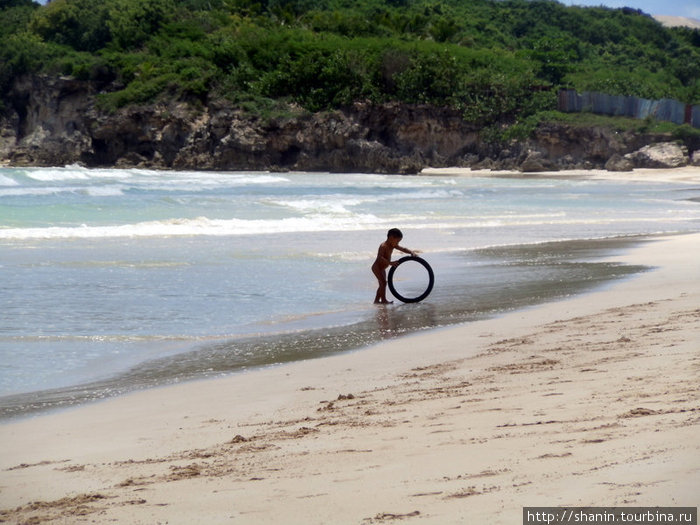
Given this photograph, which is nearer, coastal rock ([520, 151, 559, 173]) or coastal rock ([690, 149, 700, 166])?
coastal rock ([520, 151, 559, 173])

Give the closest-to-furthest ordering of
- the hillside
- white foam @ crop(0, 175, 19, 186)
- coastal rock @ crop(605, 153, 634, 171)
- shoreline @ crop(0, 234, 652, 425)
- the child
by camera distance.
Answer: shoreline @ crop(0, 234, 652, 425), the child, white foam @ crop(0, 175, 19, 186), coastal rock @ crop(605, 153, 634, 171), the hillside

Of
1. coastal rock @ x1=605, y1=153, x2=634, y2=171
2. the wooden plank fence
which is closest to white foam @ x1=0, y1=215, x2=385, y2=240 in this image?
coastal rock @ x1=605, y1=153, x2=634, y2=171

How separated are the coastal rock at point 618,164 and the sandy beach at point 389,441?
1855 inches

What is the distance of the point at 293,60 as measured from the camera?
5881 centimetres

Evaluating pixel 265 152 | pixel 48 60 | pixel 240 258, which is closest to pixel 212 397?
pixel 240 258

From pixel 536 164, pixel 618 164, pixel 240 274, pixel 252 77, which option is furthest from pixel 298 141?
pixel 240 274

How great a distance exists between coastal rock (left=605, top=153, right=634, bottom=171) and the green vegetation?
18.9ft

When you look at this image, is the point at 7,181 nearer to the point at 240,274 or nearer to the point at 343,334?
the point at 240,274

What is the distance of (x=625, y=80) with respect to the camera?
61.6m

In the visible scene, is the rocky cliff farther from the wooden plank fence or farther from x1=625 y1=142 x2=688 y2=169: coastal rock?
the wooden plank fence

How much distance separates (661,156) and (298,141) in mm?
21693

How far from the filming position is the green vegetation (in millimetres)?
57469

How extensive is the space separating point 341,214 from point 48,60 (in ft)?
143

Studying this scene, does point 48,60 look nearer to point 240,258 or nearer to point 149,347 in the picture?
point 240,258
